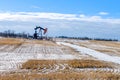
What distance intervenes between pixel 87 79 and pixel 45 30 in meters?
134

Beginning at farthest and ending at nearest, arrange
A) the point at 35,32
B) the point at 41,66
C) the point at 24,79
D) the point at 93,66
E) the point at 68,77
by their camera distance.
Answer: the point at 35,32, the point at 93,66, the point at 41,66, the point at 68,77, the point at 24,79

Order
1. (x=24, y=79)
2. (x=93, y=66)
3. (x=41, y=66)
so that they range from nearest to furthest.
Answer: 1. (x=24, y=79)
2. (x=41, y=66)
3. (x=93, y=66)

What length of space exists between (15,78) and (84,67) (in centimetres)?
873

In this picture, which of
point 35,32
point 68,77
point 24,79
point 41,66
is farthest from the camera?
point 35,32

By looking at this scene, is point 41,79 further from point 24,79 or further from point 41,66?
point 41,66

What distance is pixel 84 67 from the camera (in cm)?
2333

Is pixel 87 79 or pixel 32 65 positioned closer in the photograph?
pixel 87 79

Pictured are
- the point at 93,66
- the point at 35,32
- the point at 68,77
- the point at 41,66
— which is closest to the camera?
the point at 68,77

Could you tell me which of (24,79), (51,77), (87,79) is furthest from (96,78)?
(24,79)

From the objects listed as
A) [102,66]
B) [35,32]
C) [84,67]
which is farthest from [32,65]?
[35,32]

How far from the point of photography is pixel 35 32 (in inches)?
5773

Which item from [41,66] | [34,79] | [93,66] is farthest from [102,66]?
[34,79]

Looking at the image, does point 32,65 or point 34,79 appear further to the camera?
point 32,65

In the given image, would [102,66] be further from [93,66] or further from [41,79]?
[41,79]
